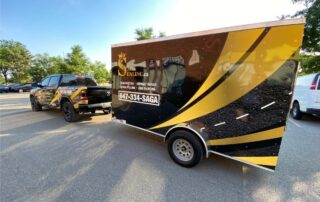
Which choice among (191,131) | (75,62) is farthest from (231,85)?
(75,62)

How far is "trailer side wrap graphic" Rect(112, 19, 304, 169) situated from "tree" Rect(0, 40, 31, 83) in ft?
158

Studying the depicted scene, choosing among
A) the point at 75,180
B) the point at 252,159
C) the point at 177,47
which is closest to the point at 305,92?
the point at 252,159

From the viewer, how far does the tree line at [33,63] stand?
31.9 metres

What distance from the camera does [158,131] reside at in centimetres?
368

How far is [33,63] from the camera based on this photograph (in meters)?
39.2

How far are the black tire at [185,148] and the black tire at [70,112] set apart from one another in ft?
14.2

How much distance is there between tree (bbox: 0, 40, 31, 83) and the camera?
36.7 meters

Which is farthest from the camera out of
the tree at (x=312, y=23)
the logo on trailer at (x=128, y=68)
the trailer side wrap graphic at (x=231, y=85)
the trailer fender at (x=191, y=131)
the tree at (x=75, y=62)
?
the tree at (x=75, y=62)

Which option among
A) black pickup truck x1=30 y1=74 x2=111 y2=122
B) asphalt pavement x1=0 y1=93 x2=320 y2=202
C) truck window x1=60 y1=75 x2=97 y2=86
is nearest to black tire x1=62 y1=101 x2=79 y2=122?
black pickup truck x1=30 y1=74 x2=111 y2=122

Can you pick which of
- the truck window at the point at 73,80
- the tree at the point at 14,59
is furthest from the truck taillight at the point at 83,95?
the tree at the point at 14,59

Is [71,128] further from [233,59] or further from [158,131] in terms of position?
[233,59]

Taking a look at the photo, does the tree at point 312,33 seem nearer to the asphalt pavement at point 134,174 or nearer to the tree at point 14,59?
the asphalt pavement at point 134,174

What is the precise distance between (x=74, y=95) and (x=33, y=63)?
144 feet

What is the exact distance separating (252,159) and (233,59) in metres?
1.60
